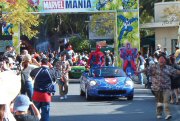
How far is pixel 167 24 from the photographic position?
1708 inches

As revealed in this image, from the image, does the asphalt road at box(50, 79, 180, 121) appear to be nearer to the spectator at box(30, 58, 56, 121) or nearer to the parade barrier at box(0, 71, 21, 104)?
the spectator at box(30, 58, 56, 121)

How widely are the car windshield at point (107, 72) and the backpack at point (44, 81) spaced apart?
344 inches

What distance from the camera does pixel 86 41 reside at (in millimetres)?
60000

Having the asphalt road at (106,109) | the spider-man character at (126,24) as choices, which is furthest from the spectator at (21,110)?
the spider-man character at (126,24)

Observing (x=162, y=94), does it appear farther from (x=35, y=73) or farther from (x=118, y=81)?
(x=118, y=81)

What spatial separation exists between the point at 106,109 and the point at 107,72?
3.74m

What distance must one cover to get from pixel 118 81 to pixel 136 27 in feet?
47.8

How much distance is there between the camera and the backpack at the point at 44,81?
12.6m

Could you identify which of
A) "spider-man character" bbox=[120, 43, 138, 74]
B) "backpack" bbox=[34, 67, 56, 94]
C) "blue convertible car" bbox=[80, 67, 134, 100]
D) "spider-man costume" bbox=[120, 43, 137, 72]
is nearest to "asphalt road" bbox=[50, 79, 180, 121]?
"blue convertible car" bbox=[80, 67, 134, 100]

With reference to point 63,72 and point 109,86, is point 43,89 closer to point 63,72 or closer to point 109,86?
point 109,86

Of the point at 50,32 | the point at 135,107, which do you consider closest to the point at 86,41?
the point at 50,32

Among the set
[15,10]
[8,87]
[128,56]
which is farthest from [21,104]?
Result: [15,10]

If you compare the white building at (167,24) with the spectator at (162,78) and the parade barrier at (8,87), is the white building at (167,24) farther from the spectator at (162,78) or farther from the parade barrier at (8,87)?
the parade barrier at (8,87)

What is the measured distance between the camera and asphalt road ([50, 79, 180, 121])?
15.7 meters
